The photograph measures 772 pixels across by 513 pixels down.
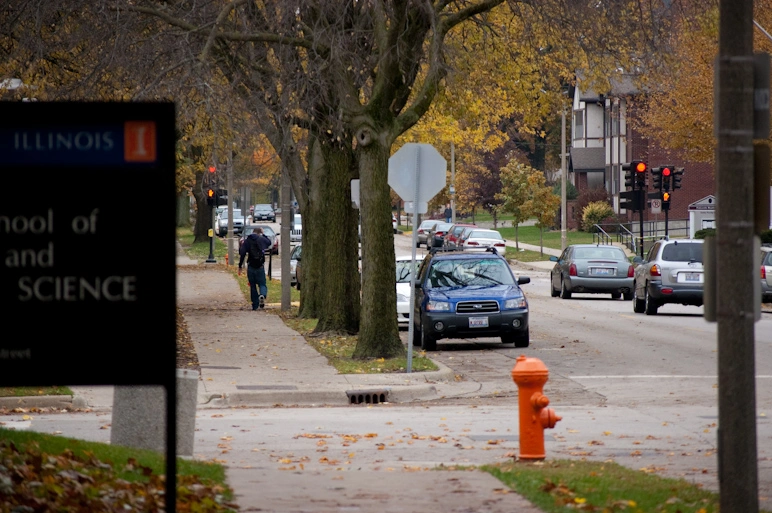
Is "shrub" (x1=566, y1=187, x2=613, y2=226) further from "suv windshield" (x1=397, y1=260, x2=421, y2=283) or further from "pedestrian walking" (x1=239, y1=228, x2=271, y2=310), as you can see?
"suv windshield" (x1=397, y1=260, x2=421, y2=283)

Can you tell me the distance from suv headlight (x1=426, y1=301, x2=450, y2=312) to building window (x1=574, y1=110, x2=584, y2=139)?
205 ft

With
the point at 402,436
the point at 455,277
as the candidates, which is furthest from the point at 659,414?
the point at 455,277

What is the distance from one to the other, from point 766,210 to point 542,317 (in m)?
21.8

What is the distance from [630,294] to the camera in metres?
34.9

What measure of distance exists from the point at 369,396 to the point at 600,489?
7.39 m

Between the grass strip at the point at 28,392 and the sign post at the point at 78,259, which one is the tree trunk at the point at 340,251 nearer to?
the grass strip at the point at 28,392

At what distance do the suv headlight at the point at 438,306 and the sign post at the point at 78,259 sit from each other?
15325 millimetres

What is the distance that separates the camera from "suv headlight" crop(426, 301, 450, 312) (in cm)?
2075

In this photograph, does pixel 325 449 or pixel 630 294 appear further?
pixel 630 294

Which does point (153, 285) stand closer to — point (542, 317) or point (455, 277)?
point (455, 277)

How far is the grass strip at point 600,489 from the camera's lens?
7672mm

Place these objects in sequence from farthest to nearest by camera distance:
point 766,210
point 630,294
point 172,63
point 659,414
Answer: point 630,294
point 172,63
point 659,414
point 766,210

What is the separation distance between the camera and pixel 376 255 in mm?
18234

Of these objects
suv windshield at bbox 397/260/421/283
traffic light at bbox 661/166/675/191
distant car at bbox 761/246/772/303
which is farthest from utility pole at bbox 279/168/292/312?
traffic light at bbox 661/166/675/191
